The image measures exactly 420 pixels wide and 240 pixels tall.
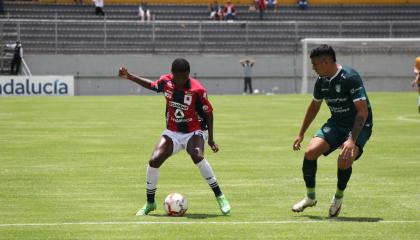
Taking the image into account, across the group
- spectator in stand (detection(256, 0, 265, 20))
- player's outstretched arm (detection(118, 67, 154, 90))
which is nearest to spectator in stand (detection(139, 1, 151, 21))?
spectator in stand (detection(256, 0, 265, 20))

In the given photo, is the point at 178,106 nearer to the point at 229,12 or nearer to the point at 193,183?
the point at 193,183

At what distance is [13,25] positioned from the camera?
52562mm

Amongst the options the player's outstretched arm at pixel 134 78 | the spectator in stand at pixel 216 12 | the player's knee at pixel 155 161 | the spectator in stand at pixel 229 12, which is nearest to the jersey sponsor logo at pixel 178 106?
the player's outstretched arm at pixel 134 78

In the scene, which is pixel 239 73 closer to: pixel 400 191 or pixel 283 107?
pixel 283 107

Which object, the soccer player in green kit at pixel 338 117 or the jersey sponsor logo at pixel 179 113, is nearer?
the soccer player in green kit at pixel 338 117

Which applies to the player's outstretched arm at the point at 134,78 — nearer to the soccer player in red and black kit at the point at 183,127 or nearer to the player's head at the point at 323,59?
the soccer player in red and black kit at the point at 183,127

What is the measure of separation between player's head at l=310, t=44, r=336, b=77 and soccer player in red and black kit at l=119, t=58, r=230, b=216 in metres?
1.62

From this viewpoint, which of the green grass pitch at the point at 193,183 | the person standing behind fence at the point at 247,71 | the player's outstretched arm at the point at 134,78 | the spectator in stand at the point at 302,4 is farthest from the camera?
the spectator in stand at the point at 302,4

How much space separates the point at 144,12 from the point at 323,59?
45713mm

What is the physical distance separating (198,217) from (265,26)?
46185 millimetres

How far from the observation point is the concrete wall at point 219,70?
53.8m

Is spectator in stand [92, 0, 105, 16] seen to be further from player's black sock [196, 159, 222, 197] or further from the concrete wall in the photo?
player's black sock [196, 159, 222, 197]

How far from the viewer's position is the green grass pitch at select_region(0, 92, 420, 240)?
1102 centimetres

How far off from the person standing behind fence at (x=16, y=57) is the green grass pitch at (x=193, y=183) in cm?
1953
